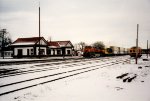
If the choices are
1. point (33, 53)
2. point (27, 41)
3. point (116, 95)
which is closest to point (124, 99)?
point (116, 95)

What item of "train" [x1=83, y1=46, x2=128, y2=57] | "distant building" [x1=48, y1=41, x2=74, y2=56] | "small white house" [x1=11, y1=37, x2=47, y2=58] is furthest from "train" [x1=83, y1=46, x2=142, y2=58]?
"small white house" [x1=11, y1=37, x2=47, y2=58]

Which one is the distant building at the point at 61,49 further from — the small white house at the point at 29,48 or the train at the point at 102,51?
the small white house at the point at 29,48

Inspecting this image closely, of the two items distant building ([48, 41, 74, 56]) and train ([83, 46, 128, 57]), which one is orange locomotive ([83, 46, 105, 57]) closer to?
train ([83, 46, 128, 57])

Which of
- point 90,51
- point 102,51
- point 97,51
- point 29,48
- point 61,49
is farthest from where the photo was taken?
point 61,49

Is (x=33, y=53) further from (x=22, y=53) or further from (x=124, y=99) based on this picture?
(x=124, y=99)

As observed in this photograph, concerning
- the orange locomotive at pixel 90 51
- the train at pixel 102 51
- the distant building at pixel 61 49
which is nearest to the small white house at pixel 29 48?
the orange locomotive at pixel 90 51

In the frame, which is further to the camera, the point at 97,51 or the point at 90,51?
the point at 97,51

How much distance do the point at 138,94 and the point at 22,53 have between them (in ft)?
142

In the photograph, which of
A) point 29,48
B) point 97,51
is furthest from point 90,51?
point 29,48

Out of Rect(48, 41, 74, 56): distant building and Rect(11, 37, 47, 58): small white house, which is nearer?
Rect(11, 37, 47, 58): small white house

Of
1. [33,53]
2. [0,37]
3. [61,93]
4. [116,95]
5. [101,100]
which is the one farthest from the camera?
[0,37]

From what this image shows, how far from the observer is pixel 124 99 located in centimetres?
776

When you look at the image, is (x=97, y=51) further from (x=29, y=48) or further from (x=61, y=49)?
(x=29, y=48)

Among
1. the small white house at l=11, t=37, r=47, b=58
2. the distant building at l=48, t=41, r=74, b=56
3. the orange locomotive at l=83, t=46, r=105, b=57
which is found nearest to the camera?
the small white house at l=11, t=37, r=47, b=58
